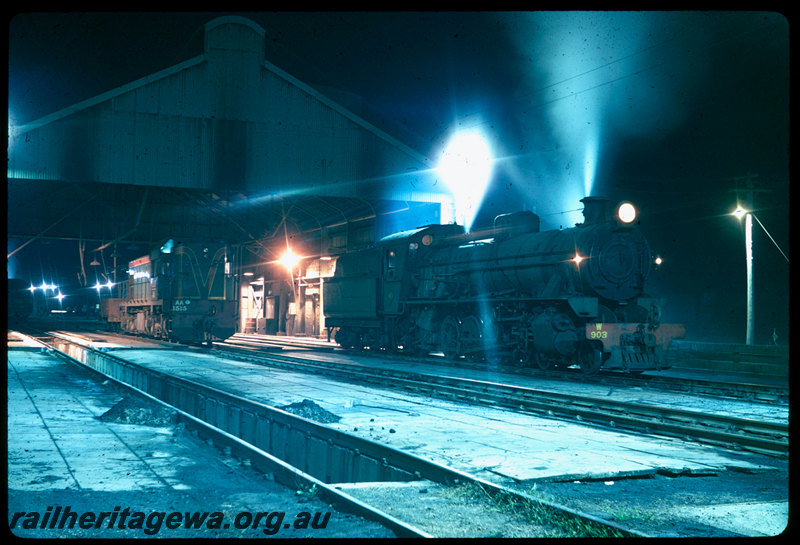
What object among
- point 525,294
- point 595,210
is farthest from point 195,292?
point 595,210

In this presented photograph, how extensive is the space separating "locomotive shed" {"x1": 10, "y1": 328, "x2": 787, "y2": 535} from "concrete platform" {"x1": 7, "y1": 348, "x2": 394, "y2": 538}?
37.1 inches

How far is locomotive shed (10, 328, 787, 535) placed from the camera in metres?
5.60

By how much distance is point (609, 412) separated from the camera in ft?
34.1

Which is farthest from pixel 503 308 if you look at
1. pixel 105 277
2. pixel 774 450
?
pixel 105 277

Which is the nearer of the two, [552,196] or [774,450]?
[774,450]

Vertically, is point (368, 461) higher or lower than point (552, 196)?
lower

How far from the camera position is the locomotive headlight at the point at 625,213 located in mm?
15328

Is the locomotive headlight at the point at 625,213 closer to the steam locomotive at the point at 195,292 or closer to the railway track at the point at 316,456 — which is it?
the railway track at the point at 316,456

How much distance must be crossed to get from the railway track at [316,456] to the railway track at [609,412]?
3.38 meters

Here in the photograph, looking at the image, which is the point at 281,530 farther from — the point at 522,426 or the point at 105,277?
the point at 105,277

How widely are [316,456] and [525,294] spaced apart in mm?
9170

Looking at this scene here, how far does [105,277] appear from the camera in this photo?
41438 millimetres

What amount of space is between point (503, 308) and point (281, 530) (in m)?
12.9

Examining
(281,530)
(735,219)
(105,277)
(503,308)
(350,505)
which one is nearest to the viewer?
(281,530)
